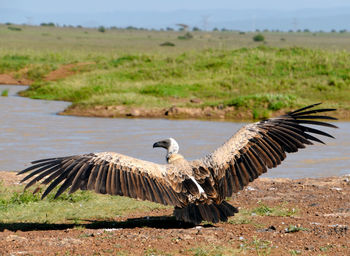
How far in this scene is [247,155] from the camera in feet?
22.6

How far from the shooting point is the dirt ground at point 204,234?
5.68 m

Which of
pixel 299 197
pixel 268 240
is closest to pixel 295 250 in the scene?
pixel 268 240

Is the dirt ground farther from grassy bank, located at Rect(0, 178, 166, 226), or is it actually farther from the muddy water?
the muddy water

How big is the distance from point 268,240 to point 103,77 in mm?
21344

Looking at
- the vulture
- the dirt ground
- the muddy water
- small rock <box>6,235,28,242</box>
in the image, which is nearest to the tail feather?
the vulture

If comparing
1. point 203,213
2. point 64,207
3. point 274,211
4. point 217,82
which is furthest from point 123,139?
point 217,82

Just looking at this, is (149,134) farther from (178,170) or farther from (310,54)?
(310,54)

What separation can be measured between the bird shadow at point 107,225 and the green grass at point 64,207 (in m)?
0.20

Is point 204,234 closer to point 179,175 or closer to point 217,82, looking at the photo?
point 179,175

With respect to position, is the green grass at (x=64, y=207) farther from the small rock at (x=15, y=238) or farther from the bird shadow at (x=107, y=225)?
the small rock at (x=15, y=238)

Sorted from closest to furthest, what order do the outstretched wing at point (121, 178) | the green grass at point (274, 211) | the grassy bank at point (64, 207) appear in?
the outstretched wing at point (121, 178) < the green grass at point (274, 211) < the grassy bank at point (64, 207)

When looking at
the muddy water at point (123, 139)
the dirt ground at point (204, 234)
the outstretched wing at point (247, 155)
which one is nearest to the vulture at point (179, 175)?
the outstretched wing at point (247, 155)

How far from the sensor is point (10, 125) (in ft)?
58.4

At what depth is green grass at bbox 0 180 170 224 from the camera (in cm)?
761
